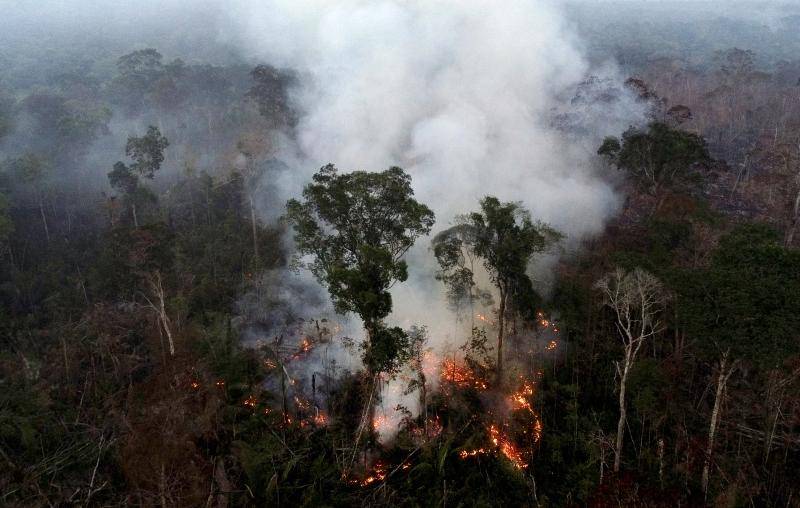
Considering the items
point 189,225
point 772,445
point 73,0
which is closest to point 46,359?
point 189,225

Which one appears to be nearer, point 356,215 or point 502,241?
point 356,215

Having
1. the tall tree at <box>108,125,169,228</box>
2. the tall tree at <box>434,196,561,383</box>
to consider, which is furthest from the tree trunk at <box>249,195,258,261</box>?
the tall tree at <box>434,196,561,383</box>

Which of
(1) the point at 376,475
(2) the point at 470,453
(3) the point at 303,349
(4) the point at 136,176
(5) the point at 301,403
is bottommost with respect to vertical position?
(1) the point at 376,475

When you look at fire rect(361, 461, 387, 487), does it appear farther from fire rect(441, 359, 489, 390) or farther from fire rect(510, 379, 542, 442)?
fire rect(510, 379, 542, 442)

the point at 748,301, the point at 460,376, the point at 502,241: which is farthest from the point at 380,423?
the point at 748,301

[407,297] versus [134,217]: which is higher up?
[134,217]

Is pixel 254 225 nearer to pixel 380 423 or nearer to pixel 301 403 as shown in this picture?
pixel 301 403

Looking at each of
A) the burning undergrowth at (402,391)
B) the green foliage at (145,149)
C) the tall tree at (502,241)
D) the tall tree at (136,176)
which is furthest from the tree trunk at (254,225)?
the tall tree at (502,241)

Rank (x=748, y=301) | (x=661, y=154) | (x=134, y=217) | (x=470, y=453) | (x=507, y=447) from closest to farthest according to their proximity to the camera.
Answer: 1. (x=748, y=301)
2. (x=470, y=453)
3. (x=507, y=447)
4. (x=661, y=154)
5. (x=134, y=217)
